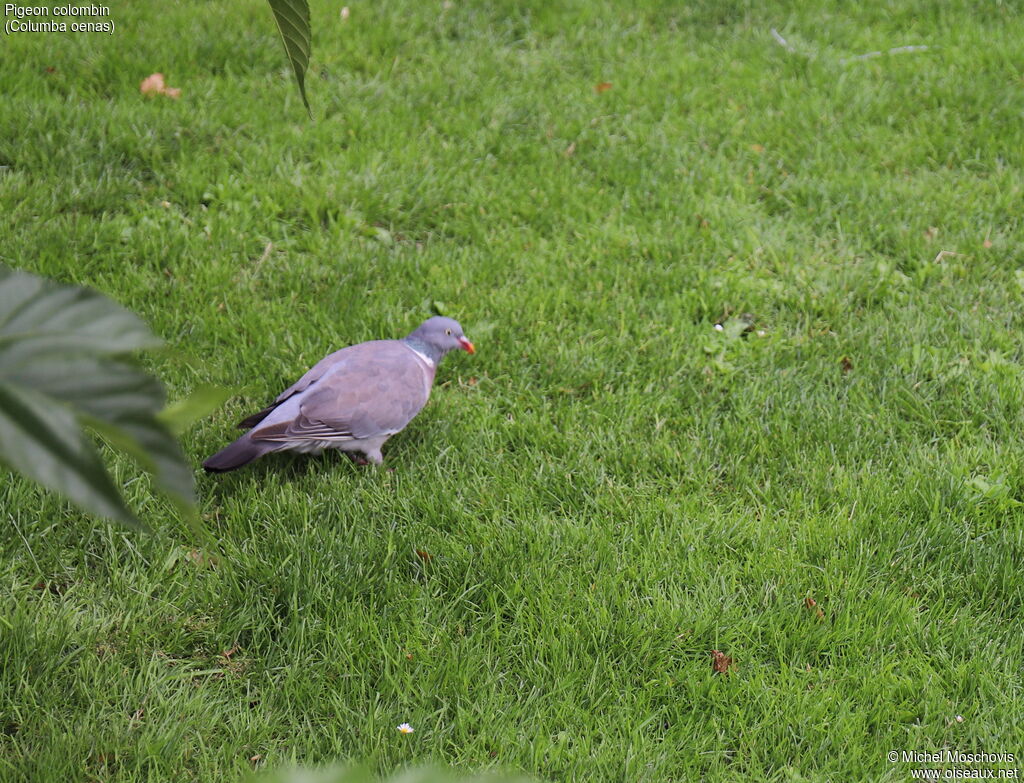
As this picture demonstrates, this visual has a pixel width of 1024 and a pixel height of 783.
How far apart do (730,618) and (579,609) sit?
386 mm

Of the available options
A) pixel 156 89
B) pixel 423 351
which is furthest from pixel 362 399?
pixel 156 89

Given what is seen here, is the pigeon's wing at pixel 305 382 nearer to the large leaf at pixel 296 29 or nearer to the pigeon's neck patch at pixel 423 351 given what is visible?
the pigeon's neck patch at pixel 423 351

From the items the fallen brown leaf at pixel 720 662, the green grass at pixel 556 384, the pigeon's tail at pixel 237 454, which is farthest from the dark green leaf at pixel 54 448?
the pigeon's tail at pixel 237 454

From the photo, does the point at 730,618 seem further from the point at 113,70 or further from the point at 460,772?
the point at 113,70

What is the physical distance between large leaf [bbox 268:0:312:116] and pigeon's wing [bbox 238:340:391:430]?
5.01 feet

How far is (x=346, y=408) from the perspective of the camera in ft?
8.91

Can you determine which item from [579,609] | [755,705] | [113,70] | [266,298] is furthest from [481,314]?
[113,70]

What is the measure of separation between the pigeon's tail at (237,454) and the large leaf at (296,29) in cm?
143

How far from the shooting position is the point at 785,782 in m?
2.05

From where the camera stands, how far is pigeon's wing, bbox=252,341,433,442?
2.69 meters

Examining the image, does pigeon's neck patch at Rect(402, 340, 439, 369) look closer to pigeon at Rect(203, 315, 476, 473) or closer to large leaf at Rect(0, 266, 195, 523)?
pigeon at Rect(203, 315, 476, 473)

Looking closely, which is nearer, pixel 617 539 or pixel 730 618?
pixel 730 618

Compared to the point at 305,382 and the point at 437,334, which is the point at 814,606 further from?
the point at 305,382

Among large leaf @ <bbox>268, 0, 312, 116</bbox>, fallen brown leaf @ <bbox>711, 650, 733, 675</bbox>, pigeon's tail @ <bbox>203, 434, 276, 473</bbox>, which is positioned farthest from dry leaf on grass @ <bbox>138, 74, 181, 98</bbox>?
fallen brown leaf @ <bbox>711, 650, 733, 675</bbox>
